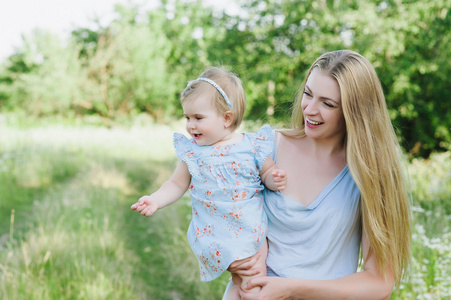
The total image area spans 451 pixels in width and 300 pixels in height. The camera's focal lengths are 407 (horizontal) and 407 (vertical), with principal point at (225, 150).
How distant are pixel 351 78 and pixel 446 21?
719 centimetres

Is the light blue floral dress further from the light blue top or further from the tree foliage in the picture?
the tree foliage

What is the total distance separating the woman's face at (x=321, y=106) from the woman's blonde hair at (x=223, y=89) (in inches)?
15.0

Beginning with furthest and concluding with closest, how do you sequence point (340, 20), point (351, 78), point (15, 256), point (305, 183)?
point (340, 20)
point (15, 256)
point (305, 183)
point (351, 78)

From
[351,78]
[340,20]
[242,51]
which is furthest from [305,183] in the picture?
[242,51]

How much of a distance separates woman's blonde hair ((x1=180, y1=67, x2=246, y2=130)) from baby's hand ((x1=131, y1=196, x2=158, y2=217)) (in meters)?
0.53

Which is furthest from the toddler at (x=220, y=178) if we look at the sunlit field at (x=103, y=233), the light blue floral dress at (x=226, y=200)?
the sunlit field at (x=103, y=233)

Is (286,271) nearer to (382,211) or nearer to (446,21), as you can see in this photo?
(382,211)

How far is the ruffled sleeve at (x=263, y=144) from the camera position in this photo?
6.59 feet

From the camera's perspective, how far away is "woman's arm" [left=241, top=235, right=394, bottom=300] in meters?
1.73

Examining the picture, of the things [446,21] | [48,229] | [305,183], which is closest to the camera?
[305,183]

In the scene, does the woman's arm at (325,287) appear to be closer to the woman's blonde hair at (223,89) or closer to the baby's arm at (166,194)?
the baby's arm at (166,194)

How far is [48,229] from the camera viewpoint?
189 inches

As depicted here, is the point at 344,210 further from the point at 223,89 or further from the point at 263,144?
the point at 223,89

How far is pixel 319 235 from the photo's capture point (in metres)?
1.82
